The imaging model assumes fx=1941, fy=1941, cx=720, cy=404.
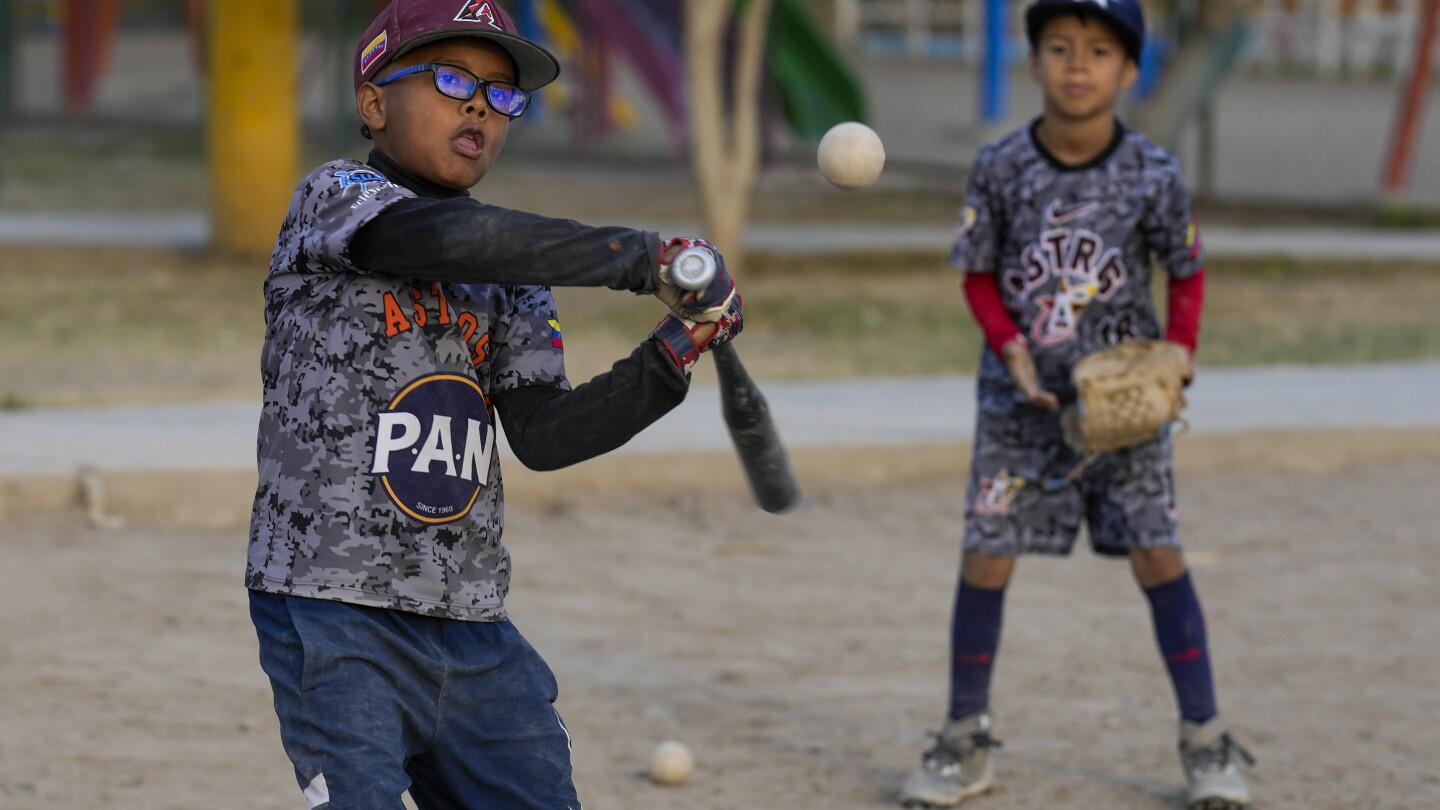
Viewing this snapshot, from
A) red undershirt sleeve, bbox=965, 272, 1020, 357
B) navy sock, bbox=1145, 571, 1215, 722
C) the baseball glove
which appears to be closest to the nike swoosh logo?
red undershirt sleeve, bbox=965, 272, 1020, 357

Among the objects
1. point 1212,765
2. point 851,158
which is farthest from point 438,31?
point 1212,765

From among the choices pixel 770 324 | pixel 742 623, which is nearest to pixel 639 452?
pixel 742 623

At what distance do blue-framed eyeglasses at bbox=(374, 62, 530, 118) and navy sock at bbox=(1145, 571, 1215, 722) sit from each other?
1971 mm

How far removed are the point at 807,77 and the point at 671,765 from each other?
14.8m

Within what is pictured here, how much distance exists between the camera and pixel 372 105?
2668mm

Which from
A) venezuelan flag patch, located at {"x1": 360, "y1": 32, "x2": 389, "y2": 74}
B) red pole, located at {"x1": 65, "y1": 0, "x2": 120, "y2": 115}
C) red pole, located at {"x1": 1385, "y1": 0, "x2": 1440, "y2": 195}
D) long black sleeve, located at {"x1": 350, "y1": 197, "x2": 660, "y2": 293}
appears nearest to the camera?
long black sleeve, located at {"x1": 350, "y1": 197, "x2": 660, "y2": 293}

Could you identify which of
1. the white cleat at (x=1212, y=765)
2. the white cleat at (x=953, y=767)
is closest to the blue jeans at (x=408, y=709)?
the white cleat at (x=953, y=767)

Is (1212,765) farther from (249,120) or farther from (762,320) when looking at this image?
(249,120)

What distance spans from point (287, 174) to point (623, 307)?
2.63 metres

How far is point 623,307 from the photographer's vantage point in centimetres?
1031

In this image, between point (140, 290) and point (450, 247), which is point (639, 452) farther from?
point (140, 290)

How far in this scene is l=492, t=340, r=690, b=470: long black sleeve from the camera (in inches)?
101

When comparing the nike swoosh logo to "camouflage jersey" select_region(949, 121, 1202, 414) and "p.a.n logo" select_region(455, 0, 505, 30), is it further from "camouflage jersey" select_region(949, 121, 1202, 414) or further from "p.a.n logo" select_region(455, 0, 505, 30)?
"p.a.n logo" select_region(455, 0, 505, 30)

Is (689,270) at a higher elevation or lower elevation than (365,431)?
higher
